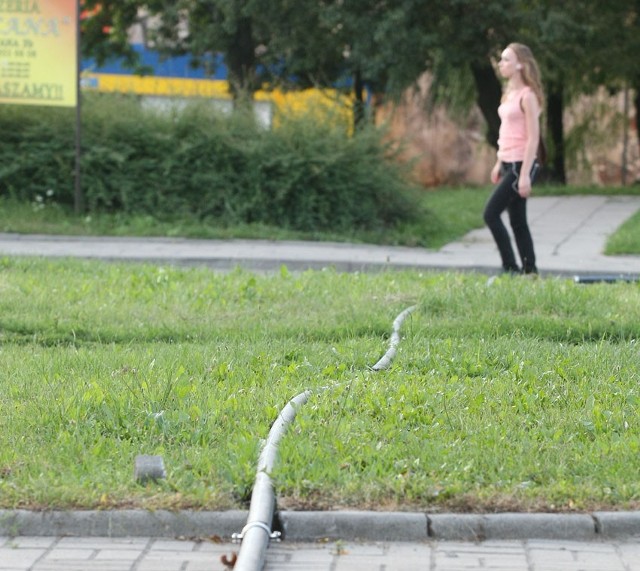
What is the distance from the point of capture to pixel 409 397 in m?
6.24

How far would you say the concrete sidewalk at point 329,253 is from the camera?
13.4m

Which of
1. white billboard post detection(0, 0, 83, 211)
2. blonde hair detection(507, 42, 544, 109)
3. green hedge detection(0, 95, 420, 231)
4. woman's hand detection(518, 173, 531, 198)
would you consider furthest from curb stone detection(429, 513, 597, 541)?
white billboard post detection(0, 0, 83, 211)

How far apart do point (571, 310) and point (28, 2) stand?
33.0 ft

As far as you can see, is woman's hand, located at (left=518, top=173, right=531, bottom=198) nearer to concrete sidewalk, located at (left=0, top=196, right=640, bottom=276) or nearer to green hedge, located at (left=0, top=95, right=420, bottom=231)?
concrete sidewalk, located at (left=0, top=196, right=640, bottom=276)

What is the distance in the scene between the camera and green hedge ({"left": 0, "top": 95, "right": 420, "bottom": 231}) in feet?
53.6

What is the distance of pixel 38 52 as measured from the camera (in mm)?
16469

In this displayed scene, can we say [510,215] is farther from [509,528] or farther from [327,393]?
[509,528]

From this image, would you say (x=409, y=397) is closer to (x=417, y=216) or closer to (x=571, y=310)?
(x=571, y=310)

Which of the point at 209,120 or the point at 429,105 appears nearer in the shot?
the point at 209,120

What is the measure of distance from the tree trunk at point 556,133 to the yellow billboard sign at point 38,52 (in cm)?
1500

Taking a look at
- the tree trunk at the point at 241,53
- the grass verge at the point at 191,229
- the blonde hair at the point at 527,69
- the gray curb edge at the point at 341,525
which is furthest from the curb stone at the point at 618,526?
the tree trunk at the point at 241,53

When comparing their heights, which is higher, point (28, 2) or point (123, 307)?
point (28, 2)

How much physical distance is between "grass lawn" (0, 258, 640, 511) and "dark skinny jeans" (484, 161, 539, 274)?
1.32 meters

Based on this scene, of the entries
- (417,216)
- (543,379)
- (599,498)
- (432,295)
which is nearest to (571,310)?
(432,295)
